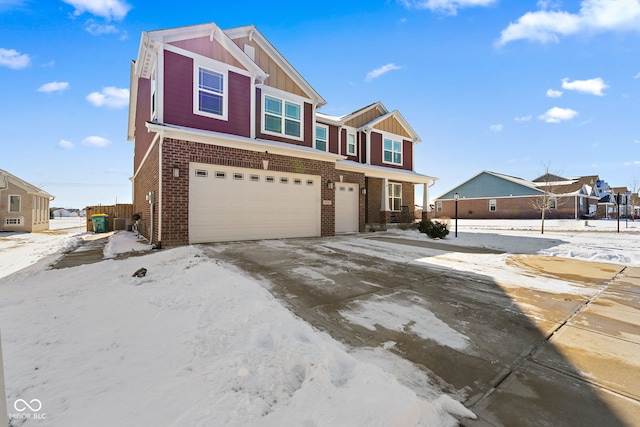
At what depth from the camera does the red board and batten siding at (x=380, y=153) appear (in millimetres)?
16484

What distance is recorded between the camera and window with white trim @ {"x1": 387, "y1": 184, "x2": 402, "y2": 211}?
17.0m

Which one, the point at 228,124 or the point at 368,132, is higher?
the point at 368,132

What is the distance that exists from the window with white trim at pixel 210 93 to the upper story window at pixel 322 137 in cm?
596

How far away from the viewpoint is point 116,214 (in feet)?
57.8

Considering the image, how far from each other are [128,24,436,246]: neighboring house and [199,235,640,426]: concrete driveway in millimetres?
3131

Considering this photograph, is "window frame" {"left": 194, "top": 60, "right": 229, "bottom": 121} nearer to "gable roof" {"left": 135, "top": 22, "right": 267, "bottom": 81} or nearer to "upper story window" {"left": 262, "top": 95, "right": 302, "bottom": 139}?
"gable roof" {"left": 135, "top": 22, "right": 267, "bottom": 81}

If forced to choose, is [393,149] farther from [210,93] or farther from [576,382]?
[576,382]

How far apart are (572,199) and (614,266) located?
1225 inches

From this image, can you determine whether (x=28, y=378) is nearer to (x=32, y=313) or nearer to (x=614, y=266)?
(x=32, y=313)

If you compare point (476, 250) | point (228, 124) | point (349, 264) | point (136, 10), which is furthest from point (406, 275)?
point (136, 10)

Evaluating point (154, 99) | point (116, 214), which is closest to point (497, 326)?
point (154, 99)

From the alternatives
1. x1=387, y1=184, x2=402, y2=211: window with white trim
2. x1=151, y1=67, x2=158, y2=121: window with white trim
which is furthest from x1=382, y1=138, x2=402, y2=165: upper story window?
x1=151, y1=67, x2=158, y2=121: window with white trim

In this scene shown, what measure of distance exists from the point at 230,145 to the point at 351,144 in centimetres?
846

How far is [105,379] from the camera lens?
82.0 inches
